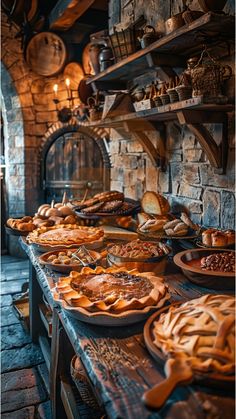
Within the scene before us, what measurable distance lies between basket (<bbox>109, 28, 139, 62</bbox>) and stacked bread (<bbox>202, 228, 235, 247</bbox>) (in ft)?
5.21

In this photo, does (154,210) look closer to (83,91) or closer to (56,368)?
(56,368)

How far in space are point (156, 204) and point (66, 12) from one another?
2.88 meters

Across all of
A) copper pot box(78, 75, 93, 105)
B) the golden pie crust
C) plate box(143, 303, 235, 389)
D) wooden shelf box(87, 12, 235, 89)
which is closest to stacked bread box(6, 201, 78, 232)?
the golden pie crust

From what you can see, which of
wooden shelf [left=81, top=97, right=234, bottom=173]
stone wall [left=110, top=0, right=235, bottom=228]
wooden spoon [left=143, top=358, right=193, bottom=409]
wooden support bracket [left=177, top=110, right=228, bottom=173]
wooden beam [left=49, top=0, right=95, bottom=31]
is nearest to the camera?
wooden spoon [left=143, top=358, right=193, bottom=409]

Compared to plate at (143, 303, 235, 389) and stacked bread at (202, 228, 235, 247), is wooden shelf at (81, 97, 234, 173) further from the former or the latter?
plate at (143, 303, 235, 389)

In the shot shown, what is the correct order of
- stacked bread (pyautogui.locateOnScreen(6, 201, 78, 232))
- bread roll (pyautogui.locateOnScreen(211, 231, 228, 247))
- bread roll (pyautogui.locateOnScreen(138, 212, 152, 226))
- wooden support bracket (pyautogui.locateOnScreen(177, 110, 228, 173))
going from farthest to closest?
stacked bread (pyautogui.locateOnScreen(6, 201, 78, 232)) → bread roll (pyautogui.locateOnScreen(138, 212, 152, 226)) → wooden support bracket (pyautogui.locateOnScreen(177, 110, 228, 173)) → bread roll (pyautogui.locateOnScreen(211, 231, 228, 247))

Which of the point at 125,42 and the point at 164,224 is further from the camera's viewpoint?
the point at 125,42

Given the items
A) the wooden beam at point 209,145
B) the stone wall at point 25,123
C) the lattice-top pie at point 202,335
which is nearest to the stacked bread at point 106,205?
the wooden beam at point 209,145

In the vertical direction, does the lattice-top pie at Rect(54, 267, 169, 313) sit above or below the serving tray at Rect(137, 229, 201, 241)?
below

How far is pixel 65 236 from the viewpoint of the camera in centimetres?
244

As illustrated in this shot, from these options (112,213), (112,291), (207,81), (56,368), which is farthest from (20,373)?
(207,81)

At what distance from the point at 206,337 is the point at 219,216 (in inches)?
54.2

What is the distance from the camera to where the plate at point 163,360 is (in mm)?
947

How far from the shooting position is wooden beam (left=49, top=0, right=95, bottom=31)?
419cm
